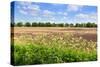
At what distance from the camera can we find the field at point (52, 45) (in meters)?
3.19

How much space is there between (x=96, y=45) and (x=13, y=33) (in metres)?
1.42

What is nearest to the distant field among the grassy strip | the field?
the field

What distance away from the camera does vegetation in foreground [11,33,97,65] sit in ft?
10.5

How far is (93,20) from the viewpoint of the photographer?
371 cm

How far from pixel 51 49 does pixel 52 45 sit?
0.06 metres

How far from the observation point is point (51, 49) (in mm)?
3387

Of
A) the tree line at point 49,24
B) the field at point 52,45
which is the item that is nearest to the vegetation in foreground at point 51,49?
the field at point 52,45

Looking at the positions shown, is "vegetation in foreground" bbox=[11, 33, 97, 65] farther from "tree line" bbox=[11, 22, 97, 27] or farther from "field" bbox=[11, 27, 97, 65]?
"tree line" bbox=[11, 22, 97, 27]

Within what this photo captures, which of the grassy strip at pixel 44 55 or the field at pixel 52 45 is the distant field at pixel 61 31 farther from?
the grassy strip at pixel 44 55

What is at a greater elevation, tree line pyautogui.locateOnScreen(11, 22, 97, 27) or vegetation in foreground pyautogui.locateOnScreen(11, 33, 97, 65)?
tree line pyautogui.locateOnScreen(11, 22, 97, 27)

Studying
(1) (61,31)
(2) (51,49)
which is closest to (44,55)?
(2) (51,49)

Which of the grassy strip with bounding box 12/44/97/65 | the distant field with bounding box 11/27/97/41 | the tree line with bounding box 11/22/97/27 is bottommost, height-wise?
the grassy strip with bounding box 12/44/97/65

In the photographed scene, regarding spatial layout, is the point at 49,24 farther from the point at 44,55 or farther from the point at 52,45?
the point at 44,55
